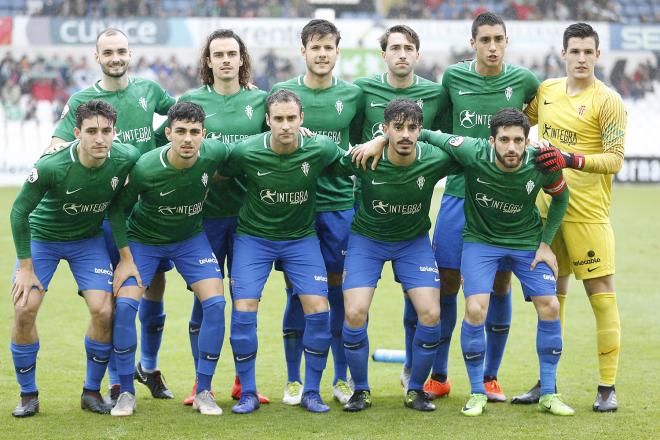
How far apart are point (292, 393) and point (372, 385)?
2.56ft

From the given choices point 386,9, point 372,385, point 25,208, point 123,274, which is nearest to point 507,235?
point 372,385

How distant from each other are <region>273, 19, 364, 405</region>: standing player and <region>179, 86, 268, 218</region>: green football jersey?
208 millimetres

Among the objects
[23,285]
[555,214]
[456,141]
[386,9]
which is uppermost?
[386,9]

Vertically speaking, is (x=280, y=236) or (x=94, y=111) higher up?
(x=94, y=111)

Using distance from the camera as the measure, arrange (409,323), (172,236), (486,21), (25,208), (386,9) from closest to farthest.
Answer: (25,208)
(172,236)
(486,21)
(409,323)
(386,9)

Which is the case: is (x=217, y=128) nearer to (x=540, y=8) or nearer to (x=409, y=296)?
(x=409, y=296)

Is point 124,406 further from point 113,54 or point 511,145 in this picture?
point 511,145

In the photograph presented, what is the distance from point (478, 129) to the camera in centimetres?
652

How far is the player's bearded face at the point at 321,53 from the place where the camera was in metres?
6.43

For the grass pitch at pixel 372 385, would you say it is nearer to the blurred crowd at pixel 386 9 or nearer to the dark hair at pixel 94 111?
the dark hair at pixel 94 111

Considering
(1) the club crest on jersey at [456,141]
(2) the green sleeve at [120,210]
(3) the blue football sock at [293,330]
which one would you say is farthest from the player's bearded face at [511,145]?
(2) the green sleeve at [120,210]

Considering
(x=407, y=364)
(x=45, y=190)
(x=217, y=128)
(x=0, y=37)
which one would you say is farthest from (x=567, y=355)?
(x=0, y=37)

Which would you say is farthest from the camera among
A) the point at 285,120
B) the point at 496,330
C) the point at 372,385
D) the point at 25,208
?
the point at 372,385

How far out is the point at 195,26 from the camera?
25.6m
